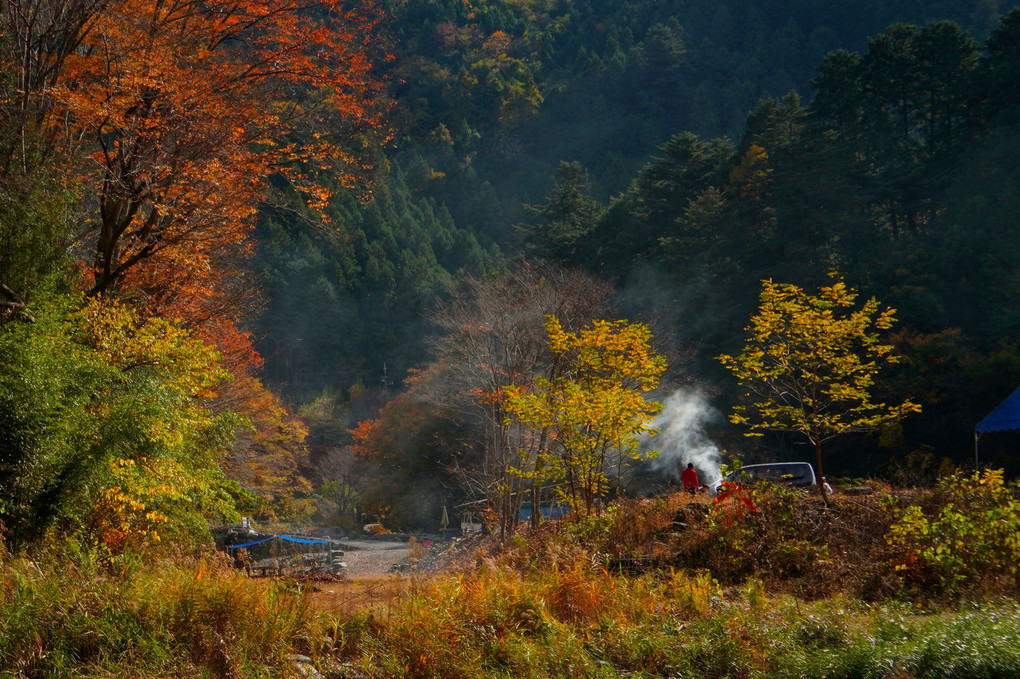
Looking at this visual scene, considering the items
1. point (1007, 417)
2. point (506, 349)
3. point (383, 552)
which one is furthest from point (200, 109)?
point (383, 552)

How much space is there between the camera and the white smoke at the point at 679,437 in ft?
108

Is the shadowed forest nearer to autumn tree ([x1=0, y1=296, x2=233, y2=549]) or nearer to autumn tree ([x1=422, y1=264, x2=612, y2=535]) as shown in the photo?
→ autumn tree ([x1=0, y1=296, x2=233, y2=549])

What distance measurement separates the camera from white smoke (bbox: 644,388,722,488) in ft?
108

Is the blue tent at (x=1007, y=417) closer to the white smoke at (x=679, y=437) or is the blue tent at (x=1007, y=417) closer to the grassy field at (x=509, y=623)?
the grassy field at (x=509, y=623)

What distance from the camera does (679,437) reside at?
3378 centimetres

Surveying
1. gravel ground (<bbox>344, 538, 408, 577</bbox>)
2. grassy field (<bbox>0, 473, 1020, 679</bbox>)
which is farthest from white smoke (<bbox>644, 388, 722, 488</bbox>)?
grassy field (<bbox>0, 473, 1020, 679</bbox>)

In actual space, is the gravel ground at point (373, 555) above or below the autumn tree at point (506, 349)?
below

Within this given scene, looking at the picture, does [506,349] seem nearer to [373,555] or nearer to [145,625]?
[373,555]

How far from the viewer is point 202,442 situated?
535 inches

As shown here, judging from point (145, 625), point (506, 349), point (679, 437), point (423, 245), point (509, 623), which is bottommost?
point (509, 623)

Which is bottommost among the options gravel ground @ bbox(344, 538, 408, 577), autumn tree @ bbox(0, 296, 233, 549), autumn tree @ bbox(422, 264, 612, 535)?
gravel ground @ bbox(344, 538, 408, 577)

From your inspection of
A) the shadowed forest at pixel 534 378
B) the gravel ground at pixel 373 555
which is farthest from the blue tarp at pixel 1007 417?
the gravel ground at pixel 373 555

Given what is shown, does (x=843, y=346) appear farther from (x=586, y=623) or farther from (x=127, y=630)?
(x=127, y=630)

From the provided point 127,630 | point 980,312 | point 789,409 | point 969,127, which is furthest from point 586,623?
point 969,127
